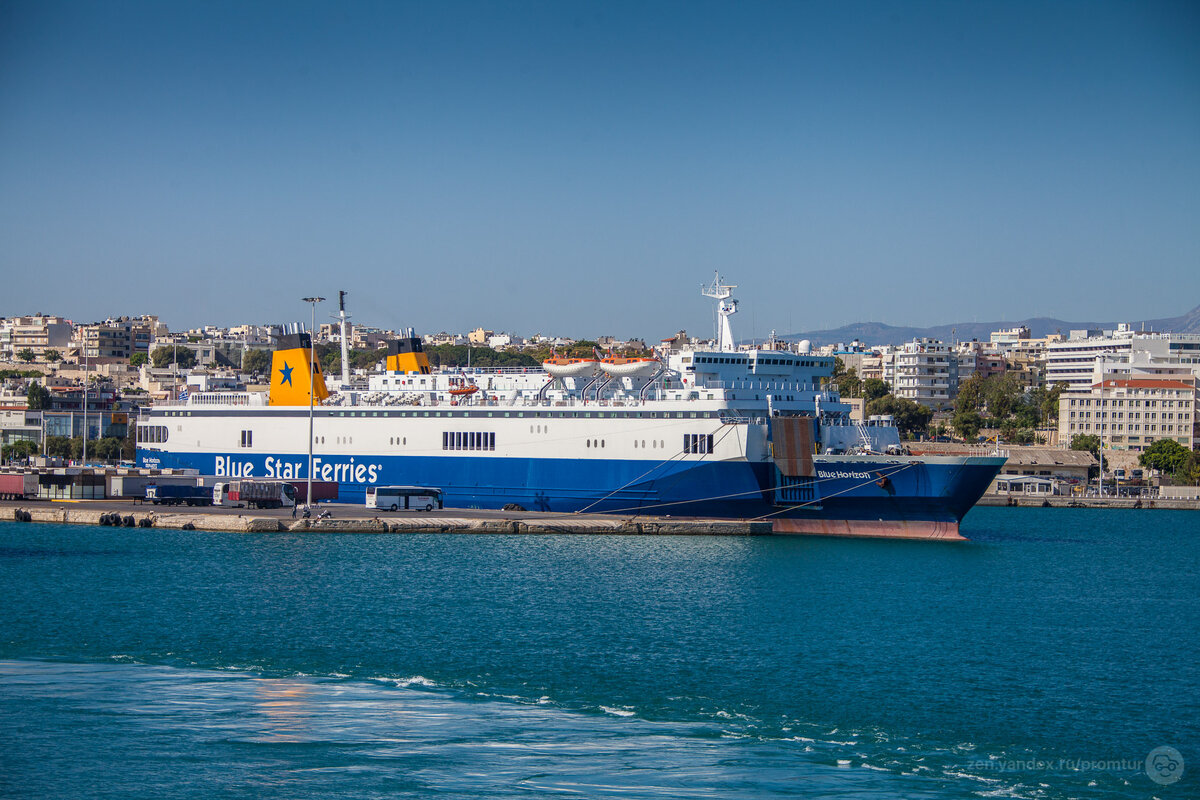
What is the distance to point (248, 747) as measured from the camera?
14102 mm

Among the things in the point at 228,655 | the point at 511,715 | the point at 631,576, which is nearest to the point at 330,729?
the point at 511,715

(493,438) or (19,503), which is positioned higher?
(493,438)

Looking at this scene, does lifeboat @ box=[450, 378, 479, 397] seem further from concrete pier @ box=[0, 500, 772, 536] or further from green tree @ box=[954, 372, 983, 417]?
green tree @ box=[954, 372, 983, 417]

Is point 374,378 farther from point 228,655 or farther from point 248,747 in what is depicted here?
point 248,747

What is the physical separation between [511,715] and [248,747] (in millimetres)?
3446

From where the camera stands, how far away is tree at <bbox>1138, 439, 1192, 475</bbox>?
74875mm

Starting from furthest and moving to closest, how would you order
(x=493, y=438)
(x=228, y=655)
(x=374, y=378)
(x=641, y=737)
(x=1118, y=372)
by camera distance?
(x=1118, y=372) < (x=374, y=378) < (x=493, y=438) < (x=228, y=655) < (x=641, y=737)

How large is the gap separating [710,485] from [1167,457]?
5005cm

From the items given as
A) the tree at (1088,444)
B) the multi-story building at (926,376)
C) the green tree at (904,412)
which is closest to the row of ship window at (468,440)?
the green tree at (904,412)

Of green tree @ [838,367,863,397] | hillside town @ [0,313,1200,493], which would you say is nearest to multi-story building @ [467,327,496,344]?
hillside town @ [0,313,1200,493]

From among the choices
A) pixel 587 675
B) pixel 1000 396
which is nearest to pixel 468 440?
pixel 587 675

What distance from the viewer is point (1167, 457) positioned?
7538cm

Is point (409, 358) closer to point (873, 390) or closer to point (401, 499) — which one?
point (401, 499)

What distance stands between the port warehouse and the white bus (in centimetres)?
373
